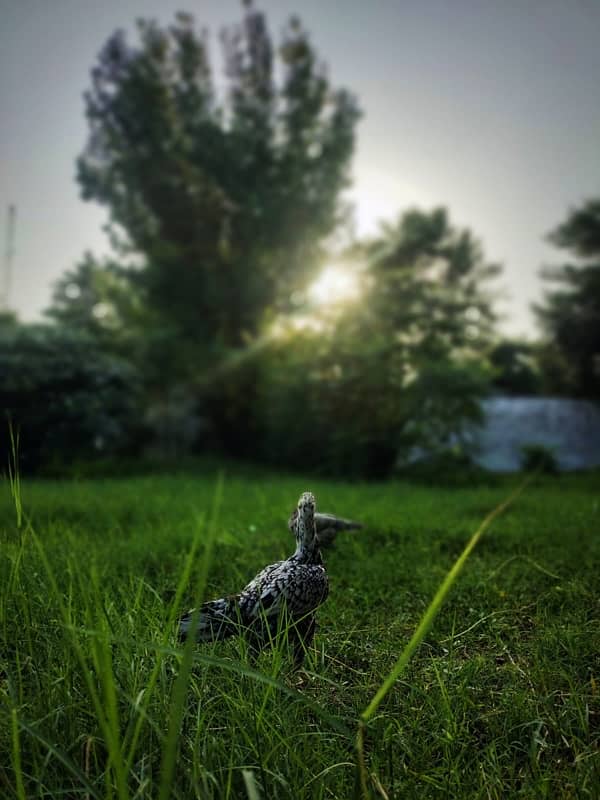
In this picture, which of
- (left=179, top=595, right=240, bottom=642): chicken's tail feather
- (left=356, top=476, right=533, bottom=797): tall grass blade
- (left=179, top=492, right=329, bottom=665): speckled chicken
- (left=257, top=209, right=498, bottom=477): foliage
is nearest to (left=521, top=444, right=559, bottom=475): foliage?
(left=257, top=209, right=498, bottom=477): foliage

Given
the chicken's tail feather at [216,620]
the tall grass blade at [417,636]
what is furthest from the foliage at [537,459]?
the tall grass blade at [417,636]

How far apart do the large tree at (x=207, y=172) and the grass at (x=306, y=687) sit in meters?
15.4

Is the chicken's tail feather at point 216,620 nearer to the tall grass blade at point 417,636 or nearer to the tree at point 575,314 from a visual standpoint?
the tall grass blade at point 417,636

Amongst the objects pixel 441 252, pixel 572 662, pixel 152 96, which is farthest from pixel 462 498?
pixel 441 252

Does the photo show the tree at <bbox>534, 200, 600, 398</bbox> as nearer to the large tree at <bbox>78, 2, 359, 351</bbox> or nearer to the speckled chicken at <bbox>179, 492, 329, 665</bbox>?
the large tree at <bbox>78, 2, 359, 351</bbox>

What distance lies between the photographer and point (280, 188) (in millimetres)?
18875

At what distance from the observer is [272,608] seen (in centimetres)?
177

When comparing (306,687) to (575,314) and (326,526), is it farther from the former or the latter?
(575,314)

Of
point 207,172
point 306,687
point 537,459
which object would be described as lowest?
point 306,687

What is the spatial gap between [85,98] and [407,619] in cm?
2116

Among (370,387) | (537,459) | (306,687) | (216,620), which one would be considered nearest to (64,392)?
(370,387)

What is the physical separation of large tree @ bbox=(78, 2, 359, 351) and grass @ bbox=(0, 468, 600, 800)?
50.4ft

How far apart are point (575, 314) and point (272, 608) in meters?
15.6

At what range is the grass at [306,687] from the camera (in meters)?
1.23
